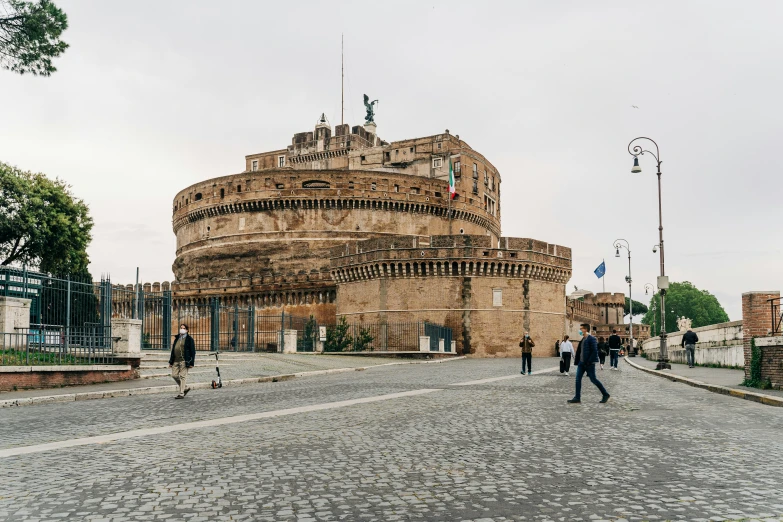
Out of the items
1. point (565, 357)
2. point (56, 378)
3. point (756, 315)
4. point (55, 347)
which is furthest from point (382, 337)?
point (756, 315)

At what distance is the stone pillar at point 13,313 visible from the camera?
1527 cm

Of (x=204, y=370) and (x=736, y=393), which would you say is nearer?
(x=736, y=393)

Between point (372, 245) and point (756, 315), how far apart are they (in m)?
28.2

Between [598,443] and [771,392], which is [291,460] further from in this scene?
[771,392]

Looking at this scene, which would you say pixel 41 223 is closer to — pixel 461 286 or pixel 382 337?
pixel 382 337

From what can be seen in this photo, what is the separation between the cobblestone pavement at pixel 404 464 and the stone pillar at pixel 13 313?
482cm

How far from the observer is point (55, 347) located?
15.6 m

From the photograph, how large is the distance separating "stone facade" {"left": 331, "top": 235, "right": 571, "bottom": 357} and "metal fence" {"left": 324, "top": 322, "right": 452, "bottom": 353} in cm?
83

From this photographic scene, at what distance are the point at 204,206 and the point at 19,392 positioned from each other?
49.3 metres

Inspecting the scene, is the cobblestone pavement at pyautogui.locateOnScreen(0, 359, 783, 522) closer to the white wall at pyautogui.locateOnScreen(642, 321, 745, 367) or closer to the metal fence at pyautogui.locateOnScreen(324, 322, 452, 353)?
the white wall at pyautogui.locateOnScreen(642, 321, 745, 367)

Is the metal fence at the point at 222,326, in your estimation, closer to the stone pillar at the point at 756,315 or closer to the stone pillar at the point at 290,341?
the stone pillar at the point at 290,341

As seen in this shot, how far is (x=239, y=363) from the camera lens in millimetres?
22812

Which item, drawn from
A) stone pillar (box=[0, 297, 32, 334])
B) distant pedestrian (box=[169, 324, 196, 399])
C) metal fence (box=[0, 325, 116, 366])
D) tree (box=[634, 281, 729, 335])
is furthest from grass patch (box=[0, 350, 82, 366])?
tree (box=[634, 281, 729, 335])

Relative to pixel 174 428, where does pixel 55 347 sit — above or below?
above
